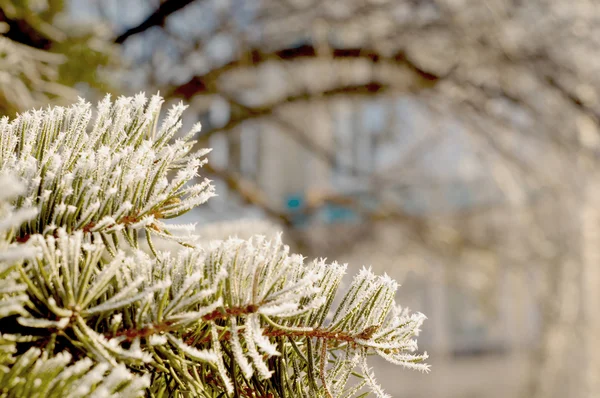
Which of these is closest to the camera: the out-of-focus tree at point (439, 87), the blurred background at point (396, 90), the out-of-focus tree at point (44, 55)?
the out-of-focus tree at point (44, 55)

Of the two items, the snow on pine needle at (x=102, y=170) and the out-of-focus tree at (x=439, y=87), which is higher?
the out-of-focus tree at (x=439, y=87)

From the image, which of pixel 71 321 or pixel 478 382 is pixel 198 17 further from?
pixel 478 382

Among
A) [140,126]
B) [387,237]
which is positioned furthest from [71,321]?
[387,237]

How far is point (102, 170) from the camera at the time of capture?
1.23 feet

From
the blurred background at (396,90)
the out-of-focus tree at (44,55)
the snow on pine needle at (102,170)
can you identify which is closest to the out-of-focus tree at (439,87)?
the blurred background at (396,90)

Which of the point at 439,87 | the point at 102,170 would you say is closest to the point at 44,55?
the point at 102,170

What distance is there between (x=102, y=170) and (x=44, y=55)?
0.84 meters

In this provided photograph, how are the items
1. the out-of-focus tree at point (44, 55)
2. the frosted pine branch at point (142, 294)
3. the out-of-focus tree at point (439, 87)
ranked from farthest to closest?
1. the out-of-focus tree at point (439, 87)
2. the out-of-focus tree at point (44, 55)
3. the frosted pine branch at point (142, 294)

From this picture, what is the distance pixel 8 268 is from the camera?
0.99 ft

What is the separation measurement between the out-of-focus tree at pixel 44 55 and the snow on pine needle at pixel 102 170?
62cm

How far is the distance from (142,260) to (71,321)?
2.4 inches

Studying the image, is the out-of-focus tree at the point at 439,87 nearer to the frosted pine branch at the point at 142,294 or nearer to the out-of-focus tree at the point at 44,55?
the out-of-focus tree at the point at 44,55

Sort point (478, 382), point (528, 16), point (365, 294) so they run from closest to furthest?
point (365, 294)
point (528, 16)
point (478, 382)

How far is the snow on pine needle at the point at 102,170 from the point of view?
1.20 ft
